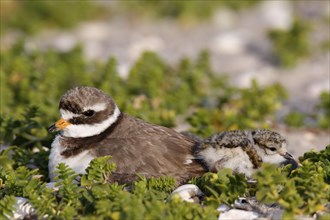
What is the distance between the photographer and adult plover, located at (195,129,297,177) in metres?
6.43

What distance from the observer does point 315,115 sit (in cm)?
932

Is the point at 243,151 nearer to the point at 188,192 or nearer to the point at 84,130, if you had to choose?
the point at 188,192

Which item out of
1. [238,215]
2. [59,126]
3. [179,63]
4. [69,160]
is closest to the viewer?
[238,215]

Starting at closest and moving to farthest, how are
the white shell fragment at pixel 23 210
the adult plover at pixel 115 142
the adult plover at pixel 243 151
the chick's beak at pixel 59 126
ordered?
the white shell fragment at pixel 23 210
the adult plover at pixel 243 151
the adult plover at pixel 115 142
the chick's beak at pixel 59 126

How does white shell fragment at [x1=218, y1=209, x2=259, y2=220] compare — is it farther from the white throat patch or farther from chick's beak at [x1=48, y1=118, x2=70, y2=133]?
chick's beak at [x1=48, y1=118, x2=70, y2=133]

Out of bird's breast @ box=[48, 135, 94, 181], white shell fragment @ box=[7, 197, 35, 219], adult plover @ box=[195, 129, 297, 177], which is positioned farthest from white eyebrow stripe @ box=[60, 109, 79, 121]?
white shell fragment @ box=[7, 197, 35, 219]

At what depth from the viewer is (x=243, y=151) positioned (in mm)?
6430

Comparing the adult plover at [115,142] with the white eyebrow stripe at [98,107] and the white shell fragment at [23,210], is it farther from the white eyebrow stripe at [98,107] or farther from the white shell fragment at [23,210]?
the white shell fragment at [23,210]

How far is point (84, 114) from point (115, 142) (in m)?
0.45

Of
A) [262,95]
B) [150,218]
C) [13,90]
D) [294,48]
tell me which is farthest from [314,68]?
[150,218]

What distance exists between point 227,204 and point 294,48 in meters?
6.84

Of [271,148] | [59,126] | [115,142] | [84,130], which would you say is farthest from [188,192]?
[59,126]

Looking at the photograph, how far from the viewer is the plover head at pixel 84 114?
6.94m

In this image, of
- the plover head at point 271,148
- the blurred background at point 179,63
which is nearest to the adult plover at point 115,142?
the plover head at point 271,148
